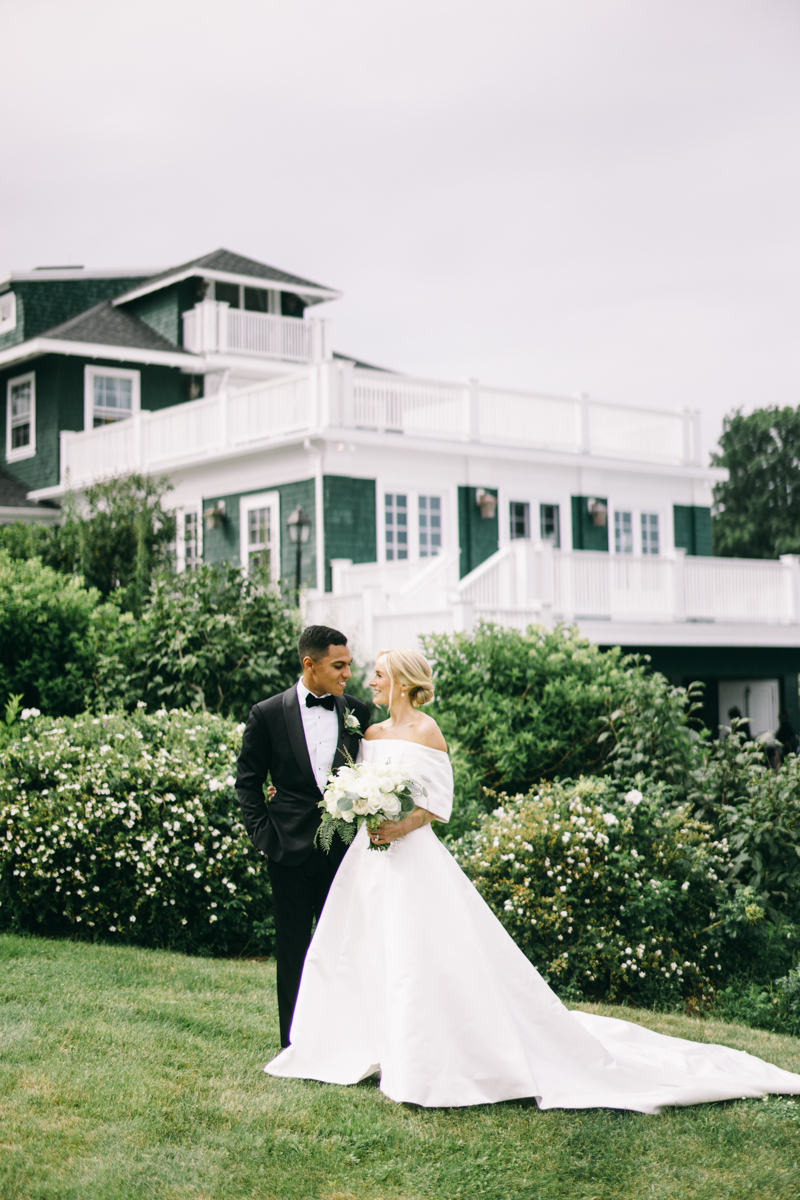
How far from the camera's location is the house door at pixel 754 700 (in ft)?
72.2

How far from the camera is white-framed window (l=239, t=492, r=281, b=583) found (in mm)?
20922

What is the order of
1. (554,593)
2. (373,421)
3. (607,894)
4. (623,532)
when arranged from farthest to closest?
(623,532)
(373,421)
(554,593)
(607,894)

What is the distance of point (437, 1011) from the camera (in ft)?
16.7

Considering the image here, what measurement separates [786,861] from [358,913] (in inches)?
161

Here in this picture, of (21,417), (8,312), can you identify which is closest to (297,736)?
(21,417)

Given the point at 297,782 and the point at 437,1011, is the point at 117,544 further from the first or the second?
the point at 437,1011

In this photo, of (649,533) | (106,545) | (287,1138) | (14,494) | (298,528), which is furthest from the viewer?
(14,494)

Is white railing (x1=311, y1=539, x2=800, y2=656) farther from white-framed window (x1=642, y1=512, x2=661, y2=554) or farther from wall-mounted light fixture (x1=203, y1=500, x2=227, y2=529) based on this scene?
white-framed window (x1=642, y1=512, x2=661, y2=554)

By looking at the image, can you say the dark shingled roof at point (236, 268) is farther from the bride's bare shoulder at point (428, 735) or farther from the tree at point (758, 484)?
the tree at point (758, 484)

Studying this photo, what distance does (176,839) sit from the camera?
8.30 metres

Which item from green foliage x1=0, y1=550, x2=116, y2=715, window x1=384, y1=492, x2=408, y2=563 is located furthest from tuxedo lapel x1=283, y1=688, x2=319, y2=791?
window x1=384, y1=492, x2=408, y2=563

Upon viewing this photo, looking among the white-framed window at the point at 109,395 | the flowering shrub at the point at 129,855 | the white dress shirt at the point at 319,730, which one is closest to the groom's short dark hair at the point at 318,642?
the white dress shirt at the point at 319,730

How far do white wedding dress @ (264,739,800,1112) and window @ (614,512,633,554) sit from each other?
18836 mm

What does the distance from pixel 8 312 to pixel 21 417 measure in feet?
9.70
